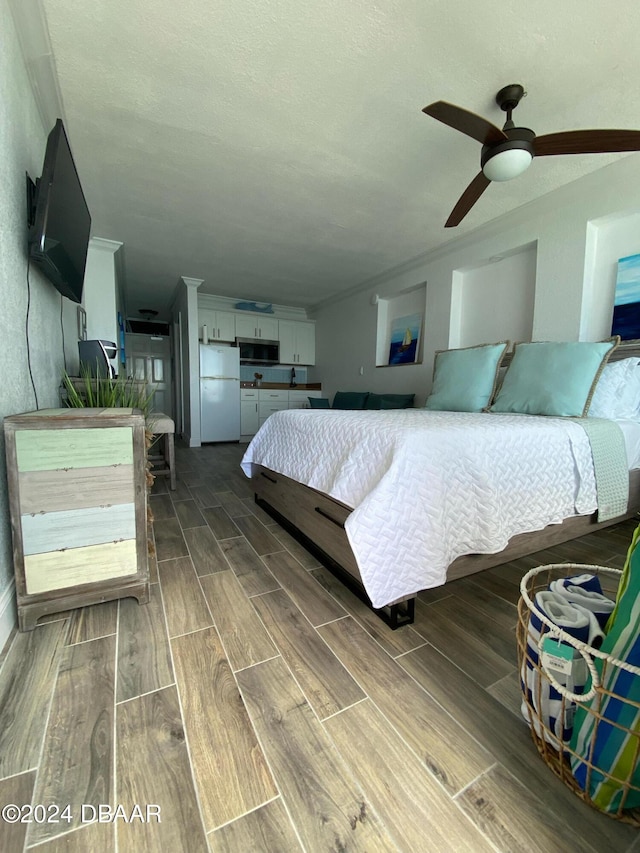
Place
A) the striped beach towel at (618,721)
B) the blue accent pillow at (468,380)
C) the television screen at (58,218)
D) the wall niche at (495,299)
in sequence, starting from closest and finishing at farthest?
1. the striped beach towel at (618,721)
2. the television screen at (58,218)
3. the blue accent pillow at (468,380)
4. the wall niche at (495,299)

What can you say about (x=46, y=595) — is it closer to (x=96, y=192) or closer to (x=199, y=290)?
(x=96, y=192)

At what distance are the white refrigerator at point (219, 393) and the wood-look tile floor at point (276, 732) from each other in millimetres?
3860

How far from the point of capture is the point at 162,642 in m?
1.12

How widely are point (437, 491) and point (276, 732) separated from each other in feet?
2.65

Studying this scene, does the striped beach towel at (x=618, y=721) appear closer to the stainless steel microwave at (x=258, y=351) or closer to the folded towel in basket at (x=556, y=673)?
the folded towel in basket at (x=556, y=673)

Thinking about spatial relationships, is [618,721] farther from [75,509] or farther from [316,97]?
[316,97]

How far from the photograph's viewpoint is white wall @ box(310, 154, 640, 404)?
2250mm

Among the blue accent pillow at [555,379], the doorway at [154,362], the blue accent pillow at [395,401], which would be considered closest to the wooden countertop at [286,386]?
the blue accent pillow at [395,401]

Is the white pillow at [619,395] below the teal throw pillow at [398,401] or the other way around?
the other way around

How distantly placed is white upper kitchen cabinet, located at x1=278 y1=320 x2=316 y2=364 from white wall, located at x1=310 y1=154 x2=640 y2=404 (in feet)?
8.28

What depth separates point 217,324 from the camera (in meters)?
5.34

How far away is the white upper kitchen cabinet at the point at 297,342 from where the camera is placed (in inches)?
229

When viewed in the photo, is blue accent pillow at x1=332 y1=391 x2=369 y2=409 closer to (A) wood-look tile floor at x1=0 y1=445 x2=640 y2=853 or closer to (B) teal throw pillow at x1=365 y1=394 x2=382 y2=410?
(B) teal throw pillow at x1=365 y1=394 x2=382 y2=410

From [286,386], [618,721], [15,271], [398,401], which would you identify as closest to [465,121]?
[15,271]
